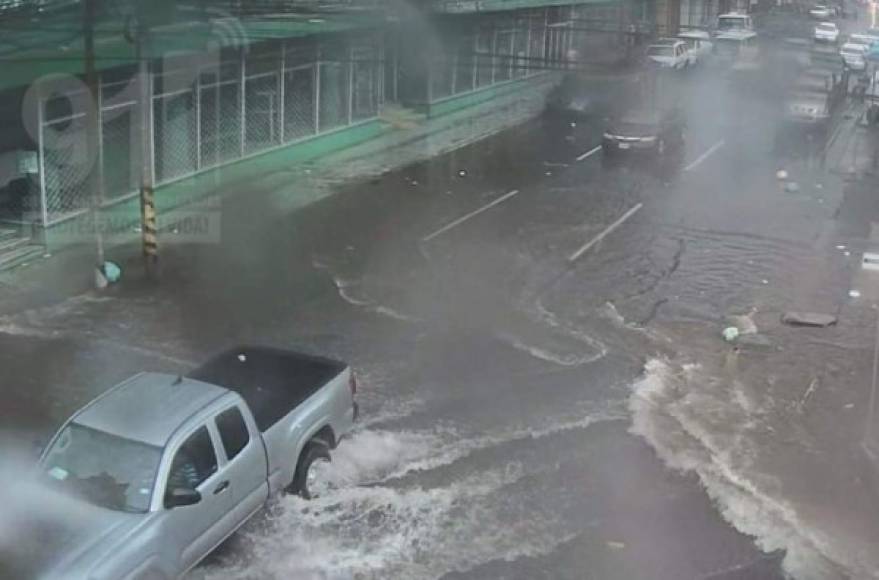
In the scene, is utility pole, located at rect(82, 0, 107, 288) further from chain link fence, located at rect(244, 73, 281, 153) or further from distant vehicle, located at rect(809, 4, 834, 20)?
distant vehicle, located at rect(809, 4, 834, 20)

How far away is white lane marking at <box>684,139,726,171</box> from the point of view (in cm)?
2715

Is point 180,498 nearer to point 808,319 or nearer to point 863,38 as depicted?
point 808,319

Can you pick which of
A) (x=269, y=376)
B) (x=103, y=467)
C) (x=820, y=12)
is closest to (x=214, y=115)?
(x=269, y=376)

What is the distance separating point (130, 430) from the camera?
26.0 feet

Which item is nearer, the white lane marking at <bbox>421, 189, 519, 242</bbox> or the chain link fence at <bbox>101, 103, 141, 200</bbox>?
the chain link fence at <bbox>101, 103, 141, 200</bbox>

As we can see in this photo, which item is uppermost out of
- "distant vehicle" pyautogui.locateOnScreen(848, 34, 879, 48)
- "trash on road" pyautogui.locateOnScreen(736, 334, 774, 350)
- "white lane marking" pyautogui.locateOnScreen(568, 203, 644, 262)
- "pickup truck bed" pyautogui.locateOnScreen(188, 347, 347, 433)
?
"distant vehicle" pyautogui.locateOnScreen(848, 34, 879, 48)

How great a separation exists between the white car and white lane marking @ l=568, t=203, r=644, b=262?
98.5 ft

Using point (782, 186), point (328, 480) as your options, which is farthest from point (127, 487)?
point (782, 186)

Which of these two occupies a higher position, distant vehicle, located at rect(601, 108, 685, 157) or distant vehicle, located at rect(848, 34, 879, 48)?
distant vehicle, located at rect(848, 34, 879, 48)

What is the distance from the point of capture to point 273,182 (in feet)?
73.7

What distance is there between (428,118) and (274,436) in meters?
22.9

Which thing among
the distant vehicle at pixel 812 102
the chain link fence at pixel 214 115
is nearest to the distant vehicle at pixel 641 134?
the distant vehicle at pixel 812 102

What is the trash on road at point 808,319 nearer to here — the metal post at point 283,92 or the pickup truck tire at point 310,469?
the pickup truck tire at point 310,469

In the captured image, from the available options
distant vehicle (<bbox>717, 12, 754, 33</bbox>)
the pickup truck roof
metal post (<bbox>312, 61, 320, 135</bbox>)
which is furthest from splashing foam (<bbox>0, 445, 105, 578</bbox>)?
distant vehicle (<bbox>717, 12, 754, 33</bbox>)
